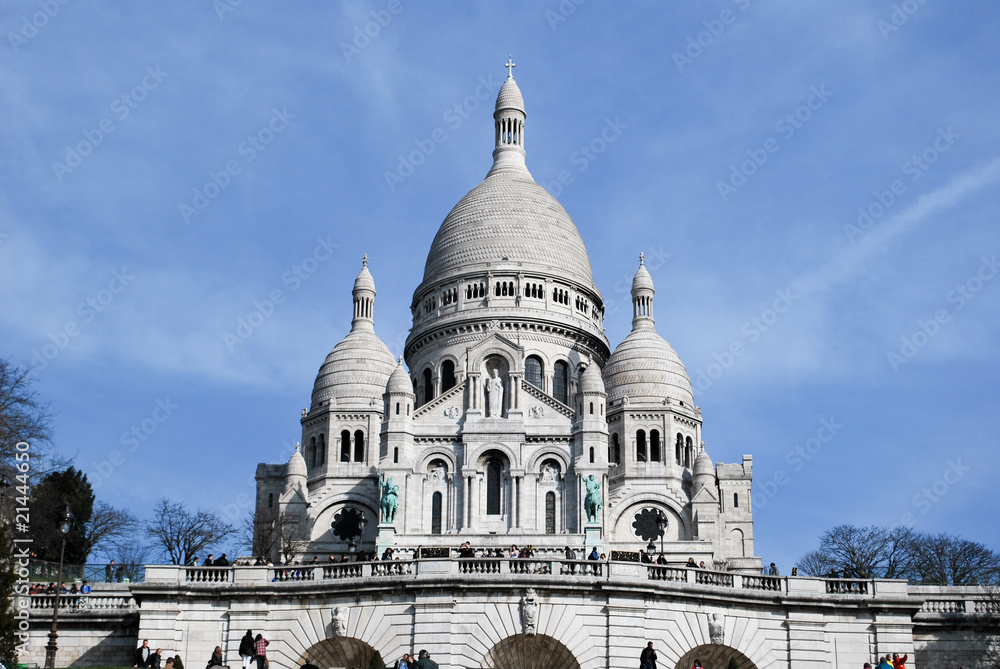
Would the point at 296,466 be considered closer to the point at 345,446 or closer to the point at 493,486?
the point at 345,446

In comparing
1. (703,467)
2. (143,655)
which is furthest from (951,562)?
(143,655)

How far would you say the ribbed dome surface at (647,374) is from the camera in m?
87.4

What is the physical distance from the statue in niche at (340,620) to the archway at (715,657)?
8.54m

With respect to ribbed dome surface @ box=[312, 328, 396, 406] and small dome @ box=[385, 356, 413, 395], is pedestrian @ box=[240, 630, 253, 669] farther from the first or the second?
ribbed dome surface @ box=[312, 328, 396, 406]

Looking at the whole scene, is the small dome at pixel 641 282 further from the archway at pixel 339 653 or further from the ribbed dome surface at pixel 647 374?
the archway at pixel 339 653

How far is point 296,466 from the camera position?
83.0m

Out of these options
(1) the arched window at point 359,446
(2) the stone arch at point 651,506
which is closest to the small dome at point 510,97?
(1) the arched window at point 359,446

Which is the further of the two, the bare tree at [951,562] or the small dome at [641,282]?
the small dome at [641,282]

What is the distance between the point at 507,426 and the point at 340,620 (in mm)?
40162

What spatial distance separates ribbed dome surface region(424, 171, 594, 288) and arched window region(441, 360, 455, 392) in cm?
688

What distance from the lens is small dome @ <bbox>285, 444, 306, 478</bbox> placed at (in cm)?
8256

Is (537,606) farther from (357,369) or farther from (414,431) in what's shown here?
(357,369)

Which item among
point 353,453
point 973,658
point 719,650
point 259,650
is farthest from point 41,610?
point 353,453

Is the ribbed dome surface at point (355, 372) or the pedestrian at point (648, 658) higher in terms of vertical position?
the ribbed dome surface at point (355, 372)
